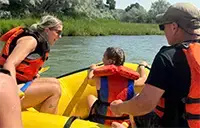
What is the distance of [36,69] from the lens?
91.5 inches

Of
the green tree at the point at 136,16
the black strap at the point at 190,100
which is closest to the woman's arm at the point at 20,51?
the black strap at the point at 190,100

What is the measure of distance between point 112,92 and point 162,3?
37023mm

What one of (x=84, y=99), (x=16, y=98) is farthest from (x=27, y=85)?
(x=16, y=98)

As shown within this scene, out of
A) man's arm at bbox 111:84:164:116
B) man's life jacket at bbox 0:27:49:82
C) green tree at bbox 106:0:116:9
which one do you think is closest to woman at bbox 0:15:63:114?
man's life jacket at bbox 0:27:49:82

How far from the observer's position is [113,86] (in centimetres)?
218

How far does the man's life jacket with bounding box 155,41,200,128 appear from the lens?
4.50 ft

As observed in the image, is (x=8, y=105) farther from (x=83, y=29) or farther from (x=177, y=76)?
(x=83, y=29)

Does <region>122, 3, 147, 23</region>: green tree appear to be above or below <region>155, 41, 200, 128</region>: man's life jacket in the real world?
below

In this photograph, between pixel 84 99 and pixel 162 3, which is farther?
pixel 162 3

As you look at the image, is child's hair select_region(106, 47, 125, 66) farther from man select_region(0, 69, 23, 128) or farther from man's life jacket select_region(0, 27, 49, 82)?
man select_region(0, 69, 23, 128)

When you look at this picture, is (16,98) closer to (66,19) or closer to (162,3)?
(66,19)

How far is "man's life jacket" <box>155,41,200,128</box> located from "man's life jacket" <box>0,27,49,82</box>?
103 centimetres

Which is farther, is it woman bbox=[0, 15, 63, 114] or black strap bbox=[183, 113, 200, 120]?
woman bbox=[0, 15, 63, 114]

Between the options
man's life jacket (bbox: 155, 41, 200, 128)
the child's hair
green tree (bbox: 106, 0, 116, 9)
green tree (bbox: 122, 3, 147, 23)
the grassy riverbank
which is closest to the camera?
man's life jacket (bbox: 155, 41, 200, 128)
